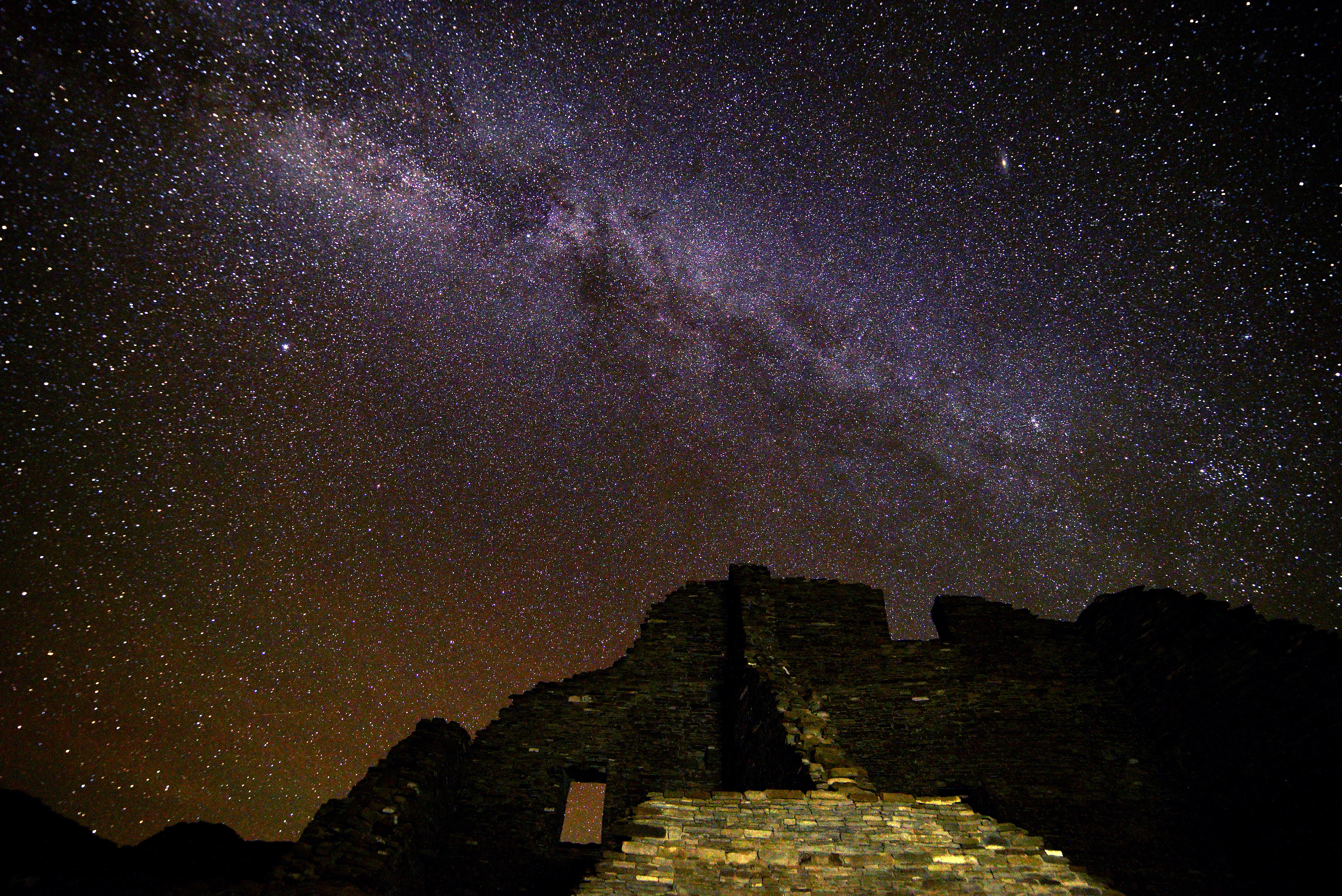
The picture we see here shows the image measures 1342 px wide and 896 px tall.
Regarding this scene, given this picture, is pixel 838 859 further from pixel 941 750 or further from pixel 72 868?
pixel 72 868

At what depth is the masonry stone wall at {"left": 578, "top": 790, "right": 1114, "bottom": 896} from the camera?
4066 millimetres

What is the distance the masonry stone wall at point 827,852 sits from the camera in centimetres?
407

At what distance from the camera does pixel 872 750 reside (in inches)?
376

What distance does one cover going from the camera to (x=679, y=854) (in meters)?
4.30

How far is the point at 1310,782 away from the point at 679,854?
7777 mm

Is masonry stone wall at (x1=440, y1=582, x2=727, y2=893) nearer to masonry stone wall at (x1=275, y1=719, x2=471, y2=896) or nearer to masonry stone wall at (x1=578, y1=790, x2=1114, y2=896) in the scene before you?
masonry stone wall at (x1=275, y1=719, x2=471, y2=896)

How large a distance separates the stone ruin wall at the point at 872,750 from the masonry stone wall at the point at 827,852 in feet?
0.09

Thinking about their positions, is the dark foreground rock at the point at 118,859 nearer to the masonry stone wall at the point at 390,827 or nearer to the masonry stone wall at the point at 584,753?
the masonry stone wall at the point at 390,827

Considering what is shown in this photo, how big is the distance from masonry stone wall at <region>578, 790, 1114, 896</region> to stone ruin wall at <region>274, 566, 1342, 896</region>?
3 centimetres

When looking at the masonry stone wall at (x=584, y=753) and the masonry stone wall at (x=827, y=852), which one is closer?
the masonry stone wall at (x=827, y=852)

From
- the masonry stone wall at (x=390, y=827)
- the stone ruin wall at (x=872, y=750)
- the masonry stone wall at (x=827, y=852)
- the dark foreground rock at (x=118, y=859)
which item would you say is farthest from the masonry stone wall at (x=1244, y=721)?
the dark foreground rock at (x=118, y=859)

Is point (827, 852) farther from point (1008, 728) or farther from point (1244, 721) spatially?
point (1244, 721)

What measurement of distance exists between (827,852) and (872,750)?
580 cm

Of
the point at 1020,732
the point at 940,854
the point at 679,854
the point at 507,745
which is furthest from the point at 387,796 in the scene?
the point at 1020,732
